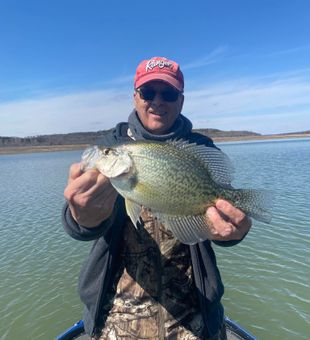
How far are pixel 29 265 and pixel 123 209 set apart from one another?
10.7 m

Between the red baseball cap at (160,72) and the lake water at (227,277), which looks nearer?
the red baseball cap at (160,72)

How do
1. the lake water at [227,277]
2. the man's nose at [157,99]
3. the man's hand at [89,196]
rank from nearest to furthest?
the man's hand at [89,196] < the man's nose at [157,99] < the lake water at [227,277]

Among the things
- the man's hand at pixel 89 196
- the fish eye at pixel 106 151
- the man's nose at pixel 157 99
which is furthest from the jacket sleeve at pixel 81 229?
the man's nose at pixel 157 99

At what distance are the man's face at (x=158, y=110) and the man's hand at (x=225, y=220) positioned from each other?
116 centimetres

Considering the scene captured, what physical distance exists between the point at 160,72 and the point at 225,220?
185cm

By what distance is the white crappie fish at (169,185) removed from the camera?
3201 millimetres

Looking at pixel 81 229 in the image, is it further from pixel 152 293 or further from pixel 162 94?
pixel 162 94

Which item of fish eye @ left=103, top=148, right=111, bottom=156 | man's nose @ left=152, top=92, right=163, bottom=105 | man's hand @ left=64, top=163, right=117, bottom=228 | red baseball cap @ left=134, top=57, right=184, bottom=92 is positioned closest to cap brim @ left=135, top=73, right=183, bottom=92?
red baseball cap @ left=134, top=57, right=184, bottom=92

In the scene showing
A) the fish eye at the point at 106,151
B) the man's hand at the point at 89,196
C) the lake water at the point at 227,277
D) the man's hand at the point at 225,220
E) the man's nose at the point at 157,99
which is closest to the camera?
the man's hand at the point at 89,196

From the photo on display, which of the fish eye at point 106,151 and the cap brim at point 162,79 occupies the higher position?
the cap brim at point 162,79

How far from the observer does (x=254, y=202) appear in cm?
331

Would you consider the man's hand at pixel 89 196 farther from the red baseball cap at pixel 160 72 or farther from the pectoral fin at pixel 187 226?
the red baseball cap at pixel 160 72

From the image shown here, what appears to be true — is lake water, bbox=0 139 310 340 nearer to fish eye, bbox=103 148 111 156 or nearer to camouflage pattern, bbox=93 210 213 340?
camouflage pattern, bbox=93 210 213 340

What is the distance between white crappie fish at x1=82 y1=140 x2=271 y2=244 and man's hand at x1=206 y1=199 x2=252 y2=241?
0.07 m
